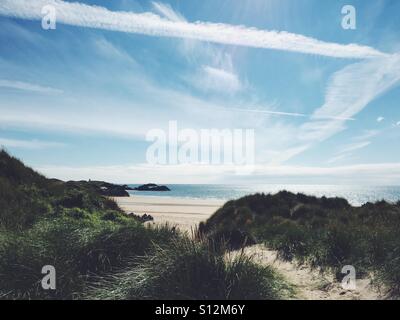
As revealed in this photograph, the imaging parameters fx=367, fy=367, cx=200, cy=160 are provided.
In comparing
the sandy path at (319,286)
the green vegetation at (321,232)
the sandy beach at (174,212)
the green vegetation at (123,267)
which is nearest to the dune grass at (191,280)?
the green vegetation at (123,267)

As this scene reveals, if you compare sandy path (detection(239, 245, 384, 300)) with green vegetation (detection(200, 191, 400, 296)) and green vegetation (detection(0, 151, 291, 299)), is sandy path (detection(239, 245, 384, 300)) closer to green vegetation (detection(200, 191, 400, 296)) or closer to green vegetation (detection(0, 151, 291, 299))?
green vegetation (detection(200, 191, 400, 296))

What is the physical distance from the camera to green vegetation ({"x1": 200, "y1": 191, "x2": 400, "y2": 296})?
7598mm

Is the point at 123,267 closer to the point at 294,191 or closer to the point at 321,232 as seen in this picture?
the point at 321,232

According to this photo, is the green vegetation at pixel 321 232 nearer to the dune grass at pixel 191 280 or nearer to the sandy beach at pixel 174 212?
the dune grass at pixel 191 280

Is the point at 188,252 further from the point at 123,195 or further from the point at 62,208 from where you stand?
the point at 123,195

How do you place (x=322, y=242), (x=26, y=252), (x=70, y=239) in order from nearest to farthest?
(x=26, y=252), (x=70, y=239), (x=322, y=242)

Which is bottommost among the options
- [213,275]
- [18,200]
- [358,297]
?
[358,297]

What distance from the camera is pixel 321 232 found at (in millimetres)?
10297

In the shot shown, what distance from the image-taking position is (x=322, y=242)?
9.21m

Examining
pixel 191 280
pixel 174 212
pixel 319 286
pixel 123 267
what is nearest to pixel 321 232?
pixel 319 286

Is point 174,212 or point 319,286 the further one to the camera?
point 174,212
